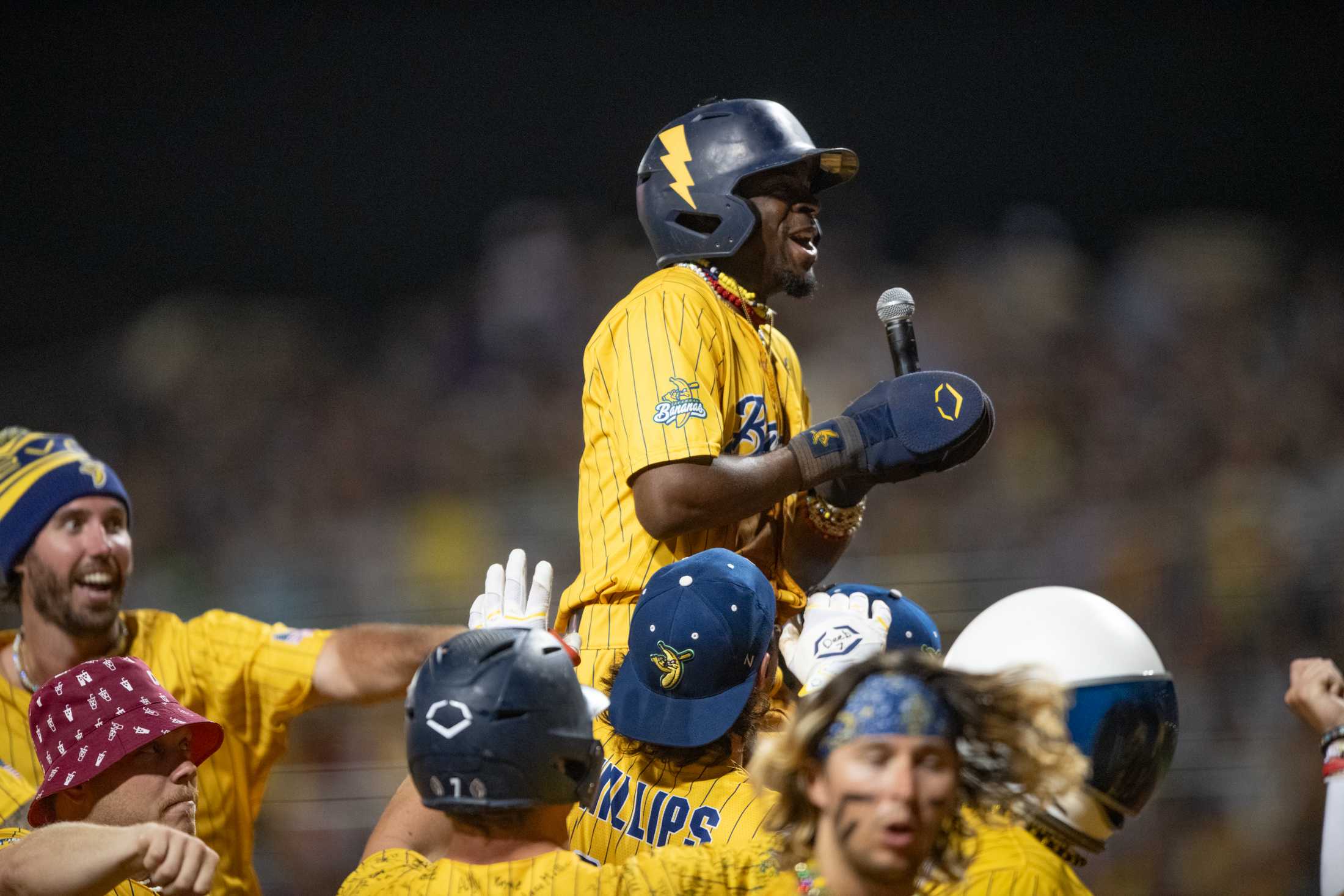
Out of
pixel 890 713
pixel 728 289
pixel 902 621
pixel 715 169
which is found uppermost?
pixel 715 169

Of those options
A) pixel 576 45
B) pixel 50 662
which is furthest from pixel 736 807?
pixel 576 45

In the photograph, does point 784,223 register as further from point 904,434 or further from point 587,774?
point 587,774

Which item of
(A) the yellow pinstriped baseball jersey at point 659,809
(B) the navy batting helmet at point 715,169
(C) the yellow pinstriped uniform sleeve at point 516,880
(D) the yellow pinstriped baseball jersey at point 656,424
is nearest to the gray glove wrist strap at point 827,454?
(D) the yellow pinstriped baseball jersey at point 656,424

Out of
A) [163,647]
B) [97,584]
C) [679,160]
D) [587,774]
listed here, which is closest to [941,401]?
[679,160]

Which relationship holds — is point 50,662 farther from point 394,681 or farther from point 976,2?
point 976,2

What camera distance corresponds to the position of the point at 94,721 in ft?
9.55

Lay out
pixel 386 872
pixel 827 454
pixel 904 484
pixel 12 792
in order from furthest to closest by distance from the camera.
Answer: pixel 904 484 → pixel 12 792 → pixel 827 454 → pixel 386 872

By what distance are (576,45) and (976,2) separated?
101 inches

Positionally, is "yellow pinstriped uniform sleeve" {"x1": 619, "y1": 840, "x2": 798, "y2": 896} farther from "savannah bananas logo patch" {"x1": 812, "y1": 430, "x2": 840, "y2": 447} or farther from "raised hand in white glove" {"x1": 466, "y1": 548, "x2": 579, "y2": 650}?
"savannah bananas logo patch" {"x1": 812, "y1": 430, "x2": 840, "y2": 447}

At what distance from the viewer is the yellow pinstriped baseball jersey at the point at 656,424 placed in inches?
136

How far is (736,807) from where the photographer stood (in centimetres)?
283

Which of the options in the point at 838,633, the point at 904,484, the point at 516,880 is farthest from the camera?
the point at 904,484

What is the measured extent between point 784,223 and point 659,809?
164 centimetres

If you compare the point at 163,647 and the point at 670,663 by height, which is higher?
the point at 163,647
